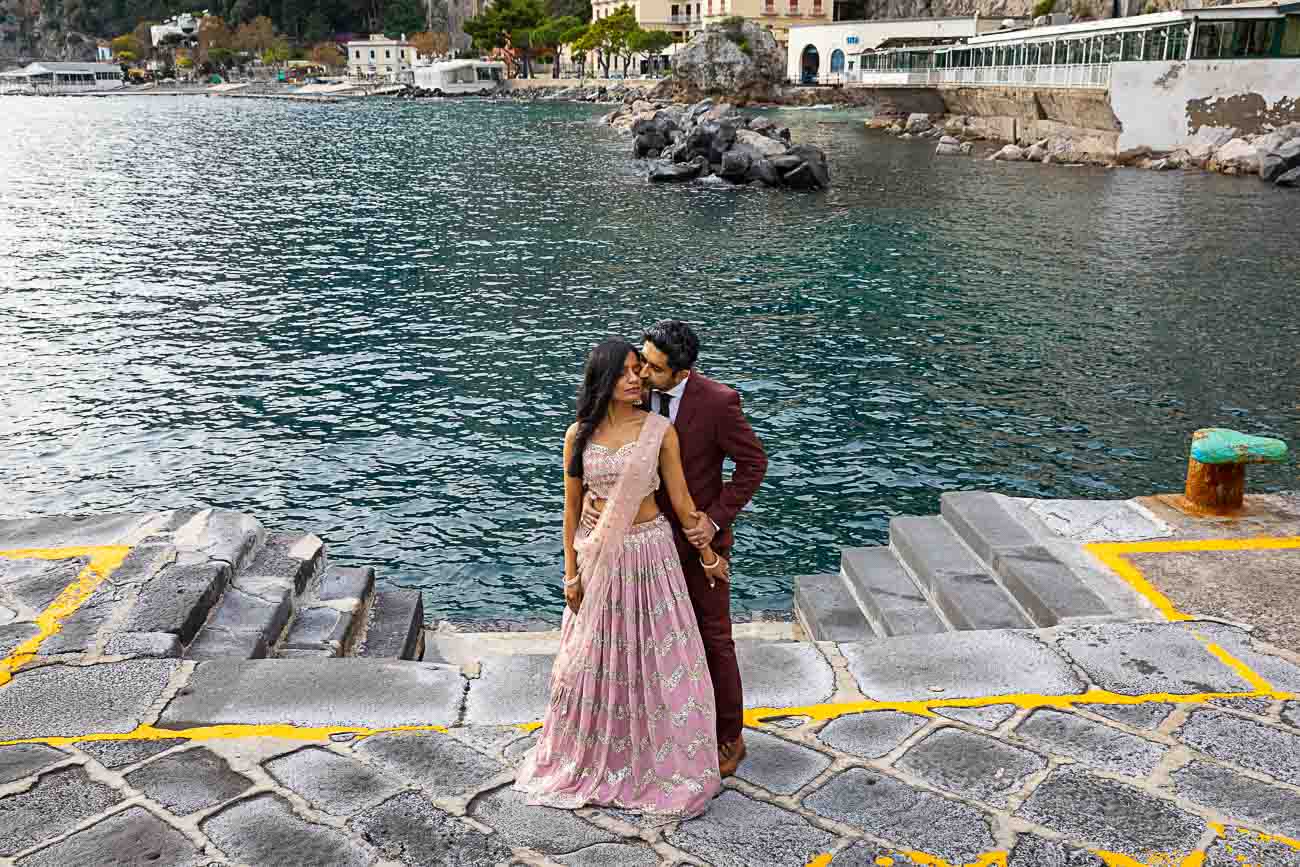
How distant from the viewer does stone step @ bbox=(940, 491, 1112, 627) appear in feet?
22.0

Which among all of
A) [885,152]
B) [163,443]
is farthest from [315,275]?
[885,152]

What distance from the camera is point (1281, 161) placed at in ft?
121

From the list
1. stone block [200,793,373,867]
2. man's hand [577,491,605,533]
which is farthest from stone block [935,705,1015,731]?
stone block [200,793,373,867]

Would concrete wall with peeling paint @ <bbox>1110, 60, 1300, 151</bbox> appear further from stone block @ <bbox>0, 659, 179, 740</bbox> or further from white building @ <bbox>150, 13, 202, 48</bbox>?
white building @ <bbox>150, 13, 202, 48</bbox>

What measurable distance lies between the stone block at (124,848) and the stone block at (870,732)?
3.02 m

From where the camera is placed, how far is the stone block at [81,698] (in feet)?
17.5

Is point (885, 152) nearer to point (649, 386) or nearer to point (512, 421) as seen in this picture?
point (512, 421)

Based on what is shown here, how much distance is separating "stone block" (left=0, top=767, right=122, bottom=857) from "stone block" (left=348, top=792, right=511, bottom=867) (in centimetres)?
125

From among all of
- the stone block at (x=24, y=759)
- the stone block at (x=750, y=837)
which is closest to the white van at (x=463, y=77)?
the stone block at (x=24, y=759)

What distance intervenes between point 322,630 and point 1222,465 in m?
6.89

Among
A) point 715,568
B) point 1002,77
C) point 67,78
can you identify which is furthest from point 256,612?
point 67,78

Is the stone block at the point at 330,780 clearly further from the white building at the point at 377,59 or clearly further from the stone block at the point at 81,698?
the white building at the point at 377,59

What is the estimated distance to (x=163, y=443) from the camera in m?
14.1

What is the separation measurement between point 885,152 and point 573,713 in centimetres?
5297
